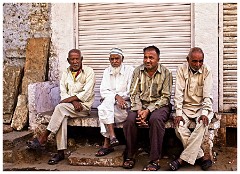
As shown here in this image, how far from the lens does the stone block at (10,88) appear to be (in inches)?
247

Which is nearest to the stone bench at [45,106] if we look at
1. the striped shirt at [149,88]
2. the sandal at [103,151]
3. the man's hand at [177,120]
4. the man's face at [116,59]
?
the sandal at [103,151]

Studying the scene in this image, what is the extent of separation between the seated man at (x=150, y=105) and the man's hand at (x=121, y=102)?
0.12m

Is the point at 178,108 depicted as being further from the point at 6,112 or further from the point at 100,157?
the point at 6,112

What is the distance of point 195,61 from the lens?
191 inches

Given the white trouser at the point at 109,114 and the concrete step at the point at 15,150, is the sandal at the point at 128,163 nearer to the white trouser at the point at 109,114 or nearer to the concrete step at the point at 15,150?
the white trouser at the point at 109,114

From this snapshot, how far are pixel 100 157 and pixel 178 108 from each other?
4.14 feet

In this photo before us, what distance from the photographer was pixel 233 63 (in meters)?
5.76

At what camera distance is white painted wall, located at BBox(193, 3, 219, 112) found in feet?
18.8

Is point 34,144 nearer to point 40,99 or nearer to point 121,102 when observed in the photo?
point 40,99

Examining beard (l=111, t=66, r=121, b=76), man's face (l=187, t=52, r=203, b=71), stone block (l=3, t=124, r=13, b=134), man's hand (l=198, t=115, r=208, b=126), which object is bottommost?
stone block (l=3, t=124, r=13, b=134)

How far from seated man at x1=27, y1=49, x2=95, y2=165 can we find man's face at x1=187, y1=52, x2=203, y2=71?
1516 millimetres

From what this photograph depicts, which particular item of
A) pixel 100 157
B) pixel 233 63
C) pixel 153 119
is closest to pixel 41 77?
pixel 100 157

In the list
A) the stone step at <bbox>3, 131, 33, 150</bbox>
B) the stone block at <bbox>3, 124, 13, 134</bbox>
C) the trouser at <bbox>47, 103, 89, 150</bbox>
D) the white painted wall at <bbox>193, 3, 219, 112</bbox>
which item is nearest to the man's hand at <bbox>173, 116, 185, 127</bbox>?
the white painted wall at <bbox>193, 3, 219, 112</bbox>

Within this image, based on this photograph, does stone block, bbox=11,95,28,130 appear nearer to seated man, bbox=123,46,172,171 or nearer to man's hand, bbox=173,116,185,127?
seated man, bbox=123,46,172,171
